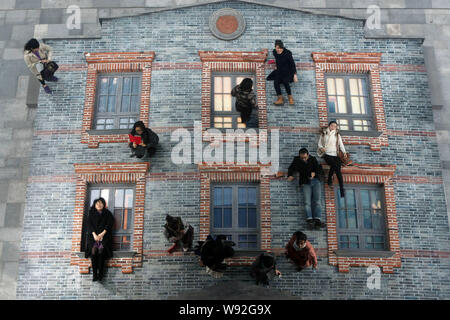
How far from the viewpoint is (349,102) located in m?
14.2

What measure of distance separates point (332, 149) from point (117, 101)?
6340mm

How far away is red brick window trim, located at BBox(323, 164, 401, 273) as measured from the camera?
40.7 feet

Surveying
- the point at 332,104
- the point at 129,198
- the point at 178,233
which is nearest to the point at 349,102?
the point at 332,104

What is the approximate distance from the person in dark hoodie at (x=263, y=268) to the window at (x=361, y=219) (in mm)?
2444

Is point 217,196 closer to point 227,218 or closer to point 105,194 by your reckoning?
point 227,218

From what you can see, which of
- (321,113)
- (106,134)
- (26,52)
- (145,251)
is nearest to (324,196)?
(321,113)

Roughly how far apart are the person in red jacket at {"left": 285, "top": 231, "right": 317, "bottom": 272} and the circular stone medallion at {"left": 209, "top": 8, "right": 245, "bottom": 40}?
6525mm

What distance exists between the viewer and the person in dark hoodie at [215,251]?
37.7ft

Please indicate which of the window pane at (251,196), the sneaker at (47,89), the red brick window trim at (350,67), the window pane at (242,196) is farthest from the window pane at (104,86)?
the red brick window trim at (350,67)

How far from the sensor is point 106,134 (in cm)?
1357

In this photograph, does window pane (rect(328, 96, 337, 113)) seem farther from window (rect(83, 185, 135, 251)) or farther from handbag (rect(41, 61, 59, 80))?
handbag (rect(41, 61, 59, 80))

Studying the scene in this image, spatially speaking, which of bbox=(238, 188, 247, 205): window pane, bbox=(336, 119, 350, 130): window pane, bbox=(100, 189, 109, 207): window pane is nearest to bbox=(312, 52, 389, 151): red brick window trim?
bbox=(336, 119, 350, 130): window pane

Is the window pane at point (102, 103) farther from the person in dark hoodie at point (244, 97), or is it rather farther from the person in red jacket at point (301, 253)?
the person in red jacket at point (301, 253)

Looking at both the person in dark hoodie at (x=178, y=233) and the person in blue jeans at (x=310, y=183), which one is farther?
the person in blue jeans at (x=310, y=183)
